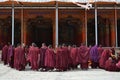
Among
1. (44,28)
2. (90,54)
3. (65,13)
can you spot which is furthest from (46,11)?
(90,54)

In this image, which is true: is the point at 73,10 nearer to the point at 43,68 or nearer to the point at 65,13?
the point at 65,13

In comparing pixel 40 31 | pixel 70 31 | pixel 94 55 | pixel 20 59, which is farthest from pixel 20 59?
pixel 40 31

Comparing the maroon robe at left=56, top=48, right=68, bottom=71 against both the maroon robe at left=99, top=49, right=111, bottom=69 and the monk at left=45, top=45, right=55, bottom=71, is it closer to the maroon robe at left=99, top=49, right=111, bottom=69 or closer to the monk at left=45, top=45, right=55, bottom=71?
the monk at left=45, top=45, right=55, bottom=71

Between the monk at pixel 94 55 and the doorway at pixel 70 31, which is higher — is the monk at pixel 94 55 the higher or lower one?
the lower one

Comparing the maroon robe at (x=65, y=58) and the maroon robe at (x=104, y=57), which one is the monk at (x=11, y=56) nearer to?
the maroon robe at (x=65, y=58)

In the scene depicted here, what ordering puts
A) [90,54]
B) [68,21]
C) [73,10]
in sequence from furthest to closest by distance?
[68,21] → [73,10] → [90,54]

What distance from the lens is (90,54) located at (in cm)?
2541

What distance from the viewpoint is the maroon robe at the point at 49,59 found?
76.4 ft

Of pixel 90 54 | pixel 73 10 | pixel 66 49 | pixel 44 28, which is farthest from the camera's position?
pixel 44 28

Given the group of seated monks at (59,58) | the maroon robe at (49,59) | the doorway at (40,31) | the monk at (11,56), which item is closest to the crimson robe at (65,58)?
the group of seated monks at (59,58)

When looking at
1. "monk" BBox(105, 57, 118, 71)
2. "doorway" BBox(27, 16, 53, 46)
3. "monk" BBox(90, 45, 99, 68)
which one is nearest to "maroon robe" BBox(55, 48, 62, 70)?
"monk" BBox(90, 45, 99, 68)

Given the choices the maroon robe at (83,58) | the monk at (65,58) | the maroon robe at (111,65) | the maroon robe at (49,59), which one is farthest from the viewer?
the maroon robe at (83,58)

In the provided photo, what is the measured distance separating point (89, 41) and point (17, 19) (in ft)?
21.7

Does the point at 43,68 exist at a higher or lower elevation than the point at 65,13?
lower
